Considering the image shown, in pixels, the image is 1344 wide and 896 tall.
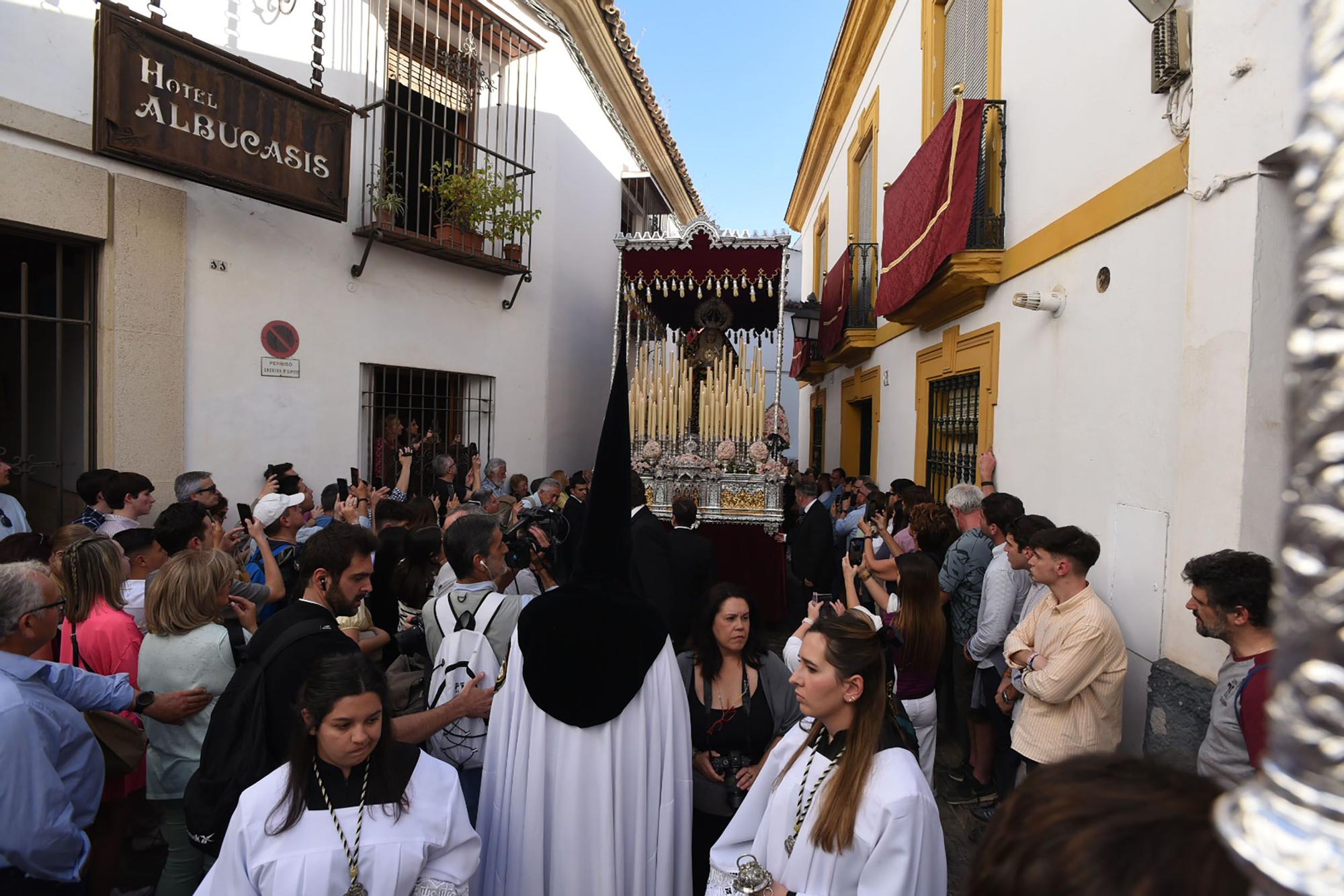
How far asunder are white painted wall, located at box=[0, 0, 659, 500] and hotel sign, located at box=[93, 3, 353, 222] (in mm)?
278

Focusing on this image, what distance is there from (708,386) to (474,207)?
9.52ft

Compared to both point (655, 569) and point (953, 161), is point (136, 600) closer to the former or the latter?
point (655, 569)

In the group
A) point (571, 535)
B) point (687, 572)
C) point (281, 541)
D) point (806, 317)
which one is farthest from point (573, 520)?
point (806, 317)

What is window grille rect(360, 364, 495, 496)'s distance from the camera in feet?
22.7

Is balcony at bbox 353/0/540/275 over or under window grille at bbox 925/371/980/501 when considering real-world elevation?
over

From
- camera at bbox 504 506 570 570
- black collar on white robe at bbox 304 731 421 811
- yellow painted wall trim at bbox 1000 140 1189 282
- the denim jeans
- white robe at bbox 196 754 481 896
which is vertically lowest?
the denim jeans

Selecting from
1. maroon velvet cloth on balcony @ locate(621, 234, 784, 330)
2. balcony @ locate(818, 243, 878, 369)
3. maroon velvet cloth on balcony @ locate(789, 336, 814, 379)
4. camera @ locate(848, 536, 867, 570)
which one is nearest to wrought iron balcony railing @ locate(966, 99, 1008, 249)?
camera @ locate(848, 536, 867, 570)

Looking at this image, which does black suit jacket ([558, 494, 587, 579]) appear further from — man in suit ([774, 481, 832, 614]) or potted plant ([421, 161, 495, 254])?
potted plant ([421, 161, 495, 254])

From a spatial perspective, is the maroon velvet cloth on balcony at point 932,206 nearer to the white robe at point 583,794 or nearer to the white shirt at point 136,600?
the white robe at point 583,794

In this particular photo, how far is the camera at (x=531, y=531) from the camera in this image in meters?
2.98

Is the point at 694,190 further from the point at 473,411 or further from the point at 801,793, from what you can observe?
the point at 801,793

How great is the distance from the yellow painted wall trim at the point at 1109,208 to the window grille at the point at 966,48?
5.43ft

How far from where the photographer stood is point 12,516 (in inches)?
160

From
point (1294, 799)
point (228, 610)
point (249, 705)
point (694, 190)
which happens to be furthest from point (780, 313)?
point (694, 190)
